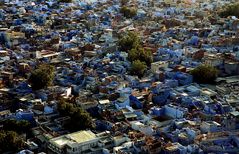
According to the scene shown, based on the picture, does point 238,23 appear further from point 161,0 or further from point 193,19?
point 161,0

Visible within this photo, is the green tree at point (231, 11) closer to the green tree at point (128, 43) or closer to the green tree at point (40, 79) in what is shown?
the green tree at point (128, 43)

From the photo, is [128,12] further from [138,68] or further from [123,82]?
[123,82]

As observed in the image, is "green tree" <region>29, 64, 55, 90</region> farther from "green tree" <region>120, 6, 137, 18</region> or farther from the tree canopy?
"green tree" <region>120, 6, 137, 18</region>

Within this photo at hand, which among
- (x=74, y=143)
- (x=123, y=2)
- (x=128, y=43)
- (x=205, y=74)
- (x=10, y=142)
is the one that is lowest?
(x=123, y=2)

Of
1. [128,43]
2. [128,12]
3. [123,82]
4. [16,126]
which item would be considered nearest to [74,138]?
[16,126]

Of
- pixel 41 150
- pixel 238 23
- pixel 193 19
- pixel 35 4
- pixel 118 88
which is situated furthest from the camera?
pixel 35 4

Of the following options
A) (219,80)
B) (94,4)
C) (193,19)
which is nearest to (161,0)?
(94,4)

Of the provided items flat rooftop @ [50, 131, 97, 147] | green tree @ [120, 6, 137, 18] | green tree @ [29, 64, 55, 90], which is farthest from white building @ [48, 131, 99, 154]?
green tree @ [120, 6, 137, 18]
